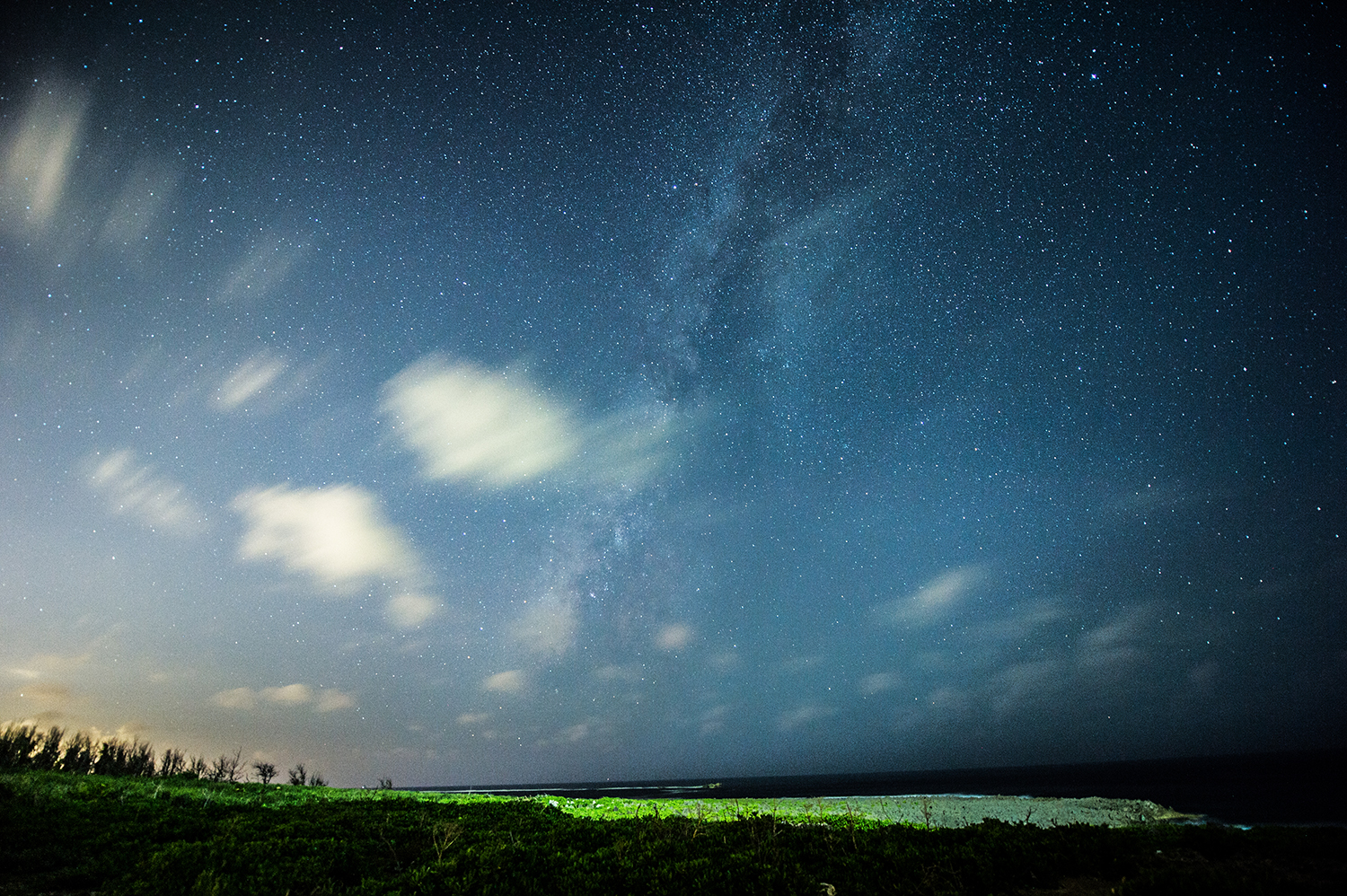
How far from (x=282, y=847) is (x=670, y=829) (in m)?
12.7

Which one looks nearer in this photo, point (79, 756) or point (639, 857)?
point (639, 857)

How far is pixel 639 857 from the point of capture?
55.7ft

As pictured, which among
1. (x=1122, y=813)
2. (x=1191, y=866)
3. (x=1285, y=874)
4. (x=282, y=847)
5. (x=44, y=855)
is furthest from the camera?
(x=1122, y=813)

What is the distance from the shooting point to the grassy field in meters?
14.1

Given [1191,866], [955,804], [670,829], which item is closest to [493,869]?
[670,829]

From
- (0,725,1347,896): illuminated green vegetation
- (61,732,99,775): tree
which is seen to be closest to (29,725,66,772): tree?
(61,732,99,775): tree

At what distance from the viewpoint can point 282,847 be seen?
18016 millimetres

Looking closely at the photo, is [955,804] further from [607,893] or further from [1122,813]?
[607,893]

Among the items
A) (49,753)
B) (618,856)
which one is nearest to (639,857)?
(618,856)

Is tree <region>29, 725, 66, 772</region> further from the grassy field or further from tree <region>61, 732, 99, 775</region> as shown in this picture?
the grassy field

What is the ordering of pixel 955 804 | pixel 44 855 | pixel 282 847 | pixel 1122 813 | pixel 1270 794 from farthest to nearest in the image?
pixel 1270 794, pixel 955 804, pixel 1122 813, pixel 282 847, pixel 44 855

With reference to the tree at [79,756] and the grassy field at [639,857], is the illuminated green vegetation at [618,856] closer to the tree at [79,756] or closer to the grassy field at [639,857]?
the grassy field at [639,857]

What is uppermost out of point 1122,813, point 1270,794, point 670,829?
point 670,829

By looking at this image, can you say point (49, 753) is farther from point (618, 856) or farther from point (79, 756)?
point (618, 856)
